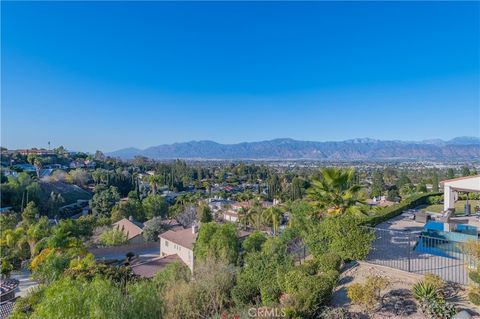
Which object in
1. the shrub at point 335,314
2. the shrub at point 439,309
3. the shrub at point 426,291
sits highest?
the shrub at point 426,291

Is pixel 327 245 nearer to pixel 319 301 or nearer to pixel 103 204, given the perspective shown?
pixel 319 301

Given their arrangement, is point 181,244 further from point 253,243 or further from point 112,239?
point 112,239

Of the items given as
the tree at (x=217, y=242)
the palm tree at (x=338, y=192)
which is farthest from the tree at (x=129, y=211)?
the palm tree at (x=338, y=192)

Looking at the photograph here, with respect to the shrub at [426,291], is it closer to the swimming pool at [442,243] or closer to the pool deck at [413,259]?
the pool deck at [413,259]

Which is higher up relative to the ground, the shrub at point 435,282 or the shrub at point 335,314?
the shrub at point 435,282

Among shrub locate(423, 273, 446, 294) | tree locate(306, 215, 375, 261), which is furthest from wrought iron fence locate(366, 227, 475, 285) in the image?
shrub locate(423, 273, 446, 294)

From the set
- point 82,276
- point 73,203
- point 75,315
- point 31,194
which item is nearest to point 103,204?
point 31,194
